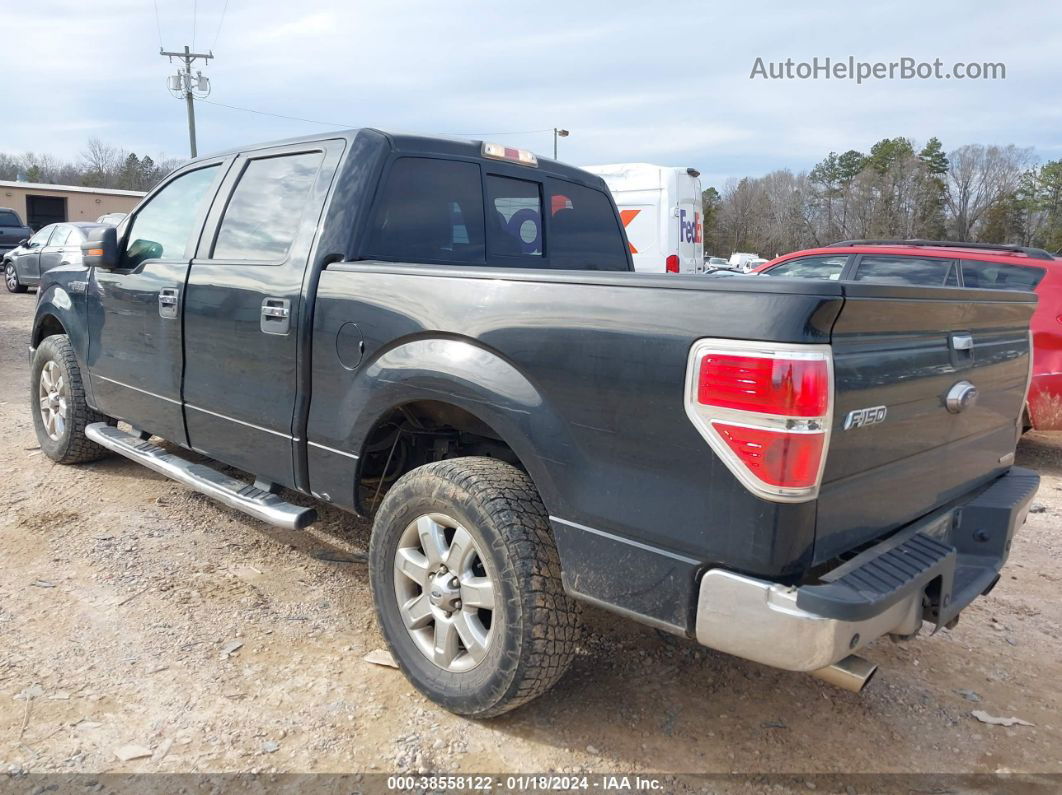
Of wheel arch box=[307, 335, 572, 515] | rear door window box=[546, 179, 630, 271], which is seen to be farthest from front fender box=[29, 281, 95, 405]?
rear door window box=[546, 179, 630, 271]

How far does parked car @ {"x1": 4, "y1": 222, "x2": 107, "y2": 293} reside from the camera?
51.5 feet

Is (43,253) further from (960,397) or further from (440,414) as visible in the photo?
(960,397)

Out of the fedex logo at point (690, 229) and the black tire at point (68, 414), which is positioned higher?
the fedex logo at point (690, 229)

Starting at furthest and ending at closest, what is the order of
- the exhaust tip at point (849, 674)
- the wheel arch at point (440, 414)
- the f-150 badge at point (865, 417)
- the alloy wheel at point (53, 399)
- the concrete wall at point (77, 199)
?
1. the concrete wall at point (77, 199)
2. the alloy wheel at point (53, 399)
3. the wheel arch at point (440, 414)
4. the exhaust tip at point (849, 674)
5. the f-150 badge at point (865, 417)

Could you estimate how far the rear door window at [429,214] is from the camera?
3414mm

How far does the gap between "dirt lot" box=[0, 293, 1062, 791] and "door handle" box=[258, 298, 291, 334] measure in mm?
1253

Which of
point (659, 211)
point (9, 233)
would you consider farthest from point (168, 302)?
point (9, 233)

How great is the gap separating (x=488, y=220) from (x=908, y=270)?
4.83 metres

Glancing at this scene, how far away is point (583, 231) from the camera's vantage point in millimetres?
4484

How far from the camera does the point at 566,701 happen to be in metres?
2.95

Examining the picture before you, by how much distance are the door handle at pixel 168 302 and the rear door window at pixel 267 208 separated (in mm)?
298

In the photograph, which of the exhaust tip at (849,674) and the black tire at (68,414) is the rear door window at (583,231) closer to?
the exhaust tip at (849,674)

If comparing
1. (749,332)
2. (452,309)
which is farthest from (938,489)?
(452,309)

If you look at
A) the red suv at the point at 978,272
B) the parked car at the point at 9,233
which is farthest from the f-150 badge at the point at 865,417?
the parked car at the point at 9,233
